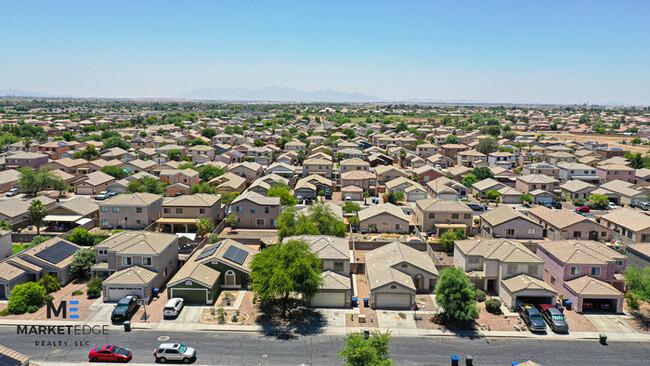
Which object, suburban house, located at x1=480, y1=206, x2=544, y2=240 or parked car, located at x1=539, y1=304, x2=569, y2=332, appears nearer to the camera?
parked car, located at x1=539, y1=304, x2=569, y2=332

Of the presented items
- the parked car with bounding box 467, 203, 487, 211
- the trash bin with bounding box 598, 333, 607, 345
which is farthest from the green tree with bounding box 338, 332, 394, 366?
the parked car with bounding box 467, 203, 487, 211

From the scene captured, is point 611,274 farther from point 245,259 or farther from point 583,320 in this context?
point 245,259

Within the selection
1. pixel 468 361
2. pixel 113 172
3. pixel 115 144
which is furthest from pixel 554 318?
pixel 115 144

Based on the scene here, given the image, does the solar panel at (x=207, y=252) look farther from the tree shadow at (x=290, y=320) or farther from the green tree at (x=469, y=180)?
the green tree at (x=469, y=180)

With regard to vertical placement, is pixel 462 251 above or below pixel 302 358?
above

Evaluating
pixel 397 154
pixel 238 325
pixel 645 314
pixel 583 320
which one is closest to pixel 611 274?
pixel 645 314

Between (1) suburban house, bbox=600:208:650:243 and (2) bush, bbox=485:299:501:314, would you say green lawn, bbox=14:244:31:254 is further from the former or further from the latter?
(1) suburban house, bbox=600:208:650:243

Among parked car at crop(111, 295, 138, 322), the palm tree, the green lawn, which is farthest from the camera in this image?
the palm tree
